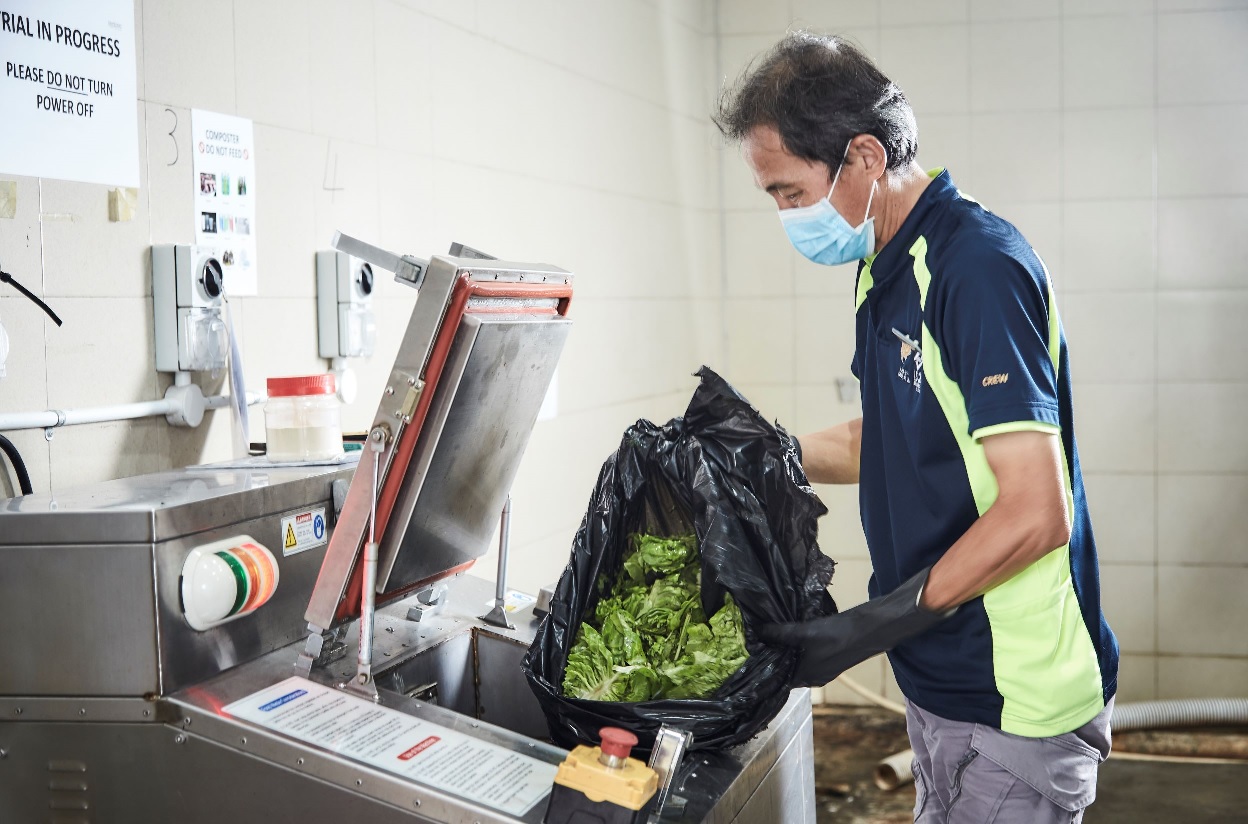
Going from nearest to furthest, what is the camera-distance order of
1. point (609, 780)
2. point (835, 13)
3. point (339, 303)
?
point (609, 780), point (339, 303), point (835, 13)

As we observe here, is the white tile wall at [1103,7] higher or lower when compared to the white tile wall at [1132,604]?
higher

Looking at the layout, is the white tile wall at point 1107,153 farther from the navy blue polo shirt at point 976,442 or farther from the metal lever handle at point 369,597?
the metal lever handle at point 369,597

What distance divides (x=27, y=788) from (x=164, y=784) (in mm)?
167

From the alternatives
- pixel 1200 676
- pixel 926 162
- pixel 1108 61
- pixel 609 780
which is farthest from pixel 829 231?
pixel 1200 676

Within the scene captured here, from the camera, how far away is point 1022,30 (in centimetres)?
391

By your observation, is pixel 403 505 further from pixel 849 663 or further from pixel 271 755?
pixel 849 663

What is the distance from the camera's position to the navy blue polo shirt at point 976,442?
1319mm

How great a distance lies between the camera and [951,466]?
141 centimetres

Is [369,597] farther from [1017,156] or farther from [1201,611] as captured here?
[1201,611]

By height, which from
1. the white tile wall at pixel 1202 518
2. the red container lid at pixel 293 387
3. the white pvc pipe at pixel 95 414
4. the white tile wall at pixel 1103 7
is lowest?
the white tile wall at pixel 1202 518

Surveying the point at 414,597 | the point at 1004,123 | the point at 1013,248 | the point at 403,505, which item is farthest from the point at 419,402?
the point at 1004,123

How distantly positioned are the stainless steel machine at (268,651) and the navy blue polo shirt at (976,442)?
0.30 m

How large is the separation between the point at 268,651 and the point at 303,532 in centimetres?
15

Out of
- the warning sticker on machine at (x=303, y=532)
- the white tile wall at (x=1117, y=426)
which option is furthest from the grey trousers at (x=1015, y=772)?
the white tile wall at (x=1117, y=426)
